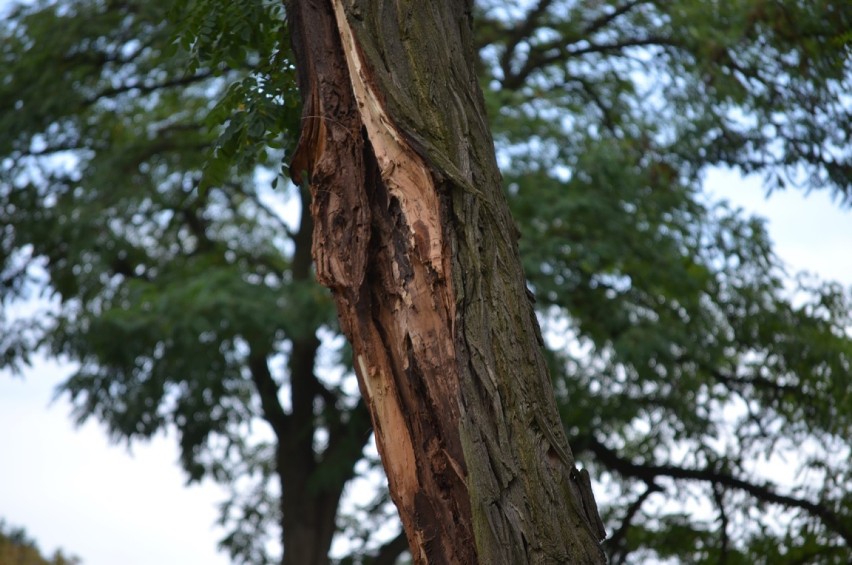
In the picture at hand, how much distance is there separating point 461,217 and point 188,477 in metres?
9.24

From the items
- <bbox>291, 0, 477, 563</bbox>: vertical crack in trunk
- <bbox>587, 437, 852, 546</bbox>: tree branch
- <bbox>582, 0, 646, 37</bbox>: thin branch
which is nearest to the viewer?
<bbox>291, 0, 477, 563</bbox>: vertical crack in trunk

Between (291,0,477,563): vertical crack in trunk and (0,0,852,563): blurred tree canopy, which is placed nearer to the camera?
(291,0,477,563): vertical crack in trunk

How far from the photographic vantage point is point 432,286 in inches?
121

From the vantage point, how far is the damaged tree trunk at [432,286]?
2.88 m

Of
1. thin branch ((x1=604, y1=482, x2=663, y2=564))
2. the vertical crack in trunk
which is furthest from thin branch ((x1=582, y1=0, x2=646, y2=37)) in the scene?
the vertical crack in trunk

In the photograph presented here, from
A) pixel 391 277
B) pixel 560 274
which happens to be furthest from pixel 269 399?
pixel 391 277

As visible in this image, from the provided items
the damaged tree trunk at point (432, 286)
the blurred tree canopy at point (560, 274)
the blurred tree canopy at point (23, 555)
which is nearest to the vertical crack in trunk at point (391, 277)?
the damaged tree trunk at point (432, 286)

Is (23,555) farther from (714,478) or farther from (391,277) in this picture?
(391,277)

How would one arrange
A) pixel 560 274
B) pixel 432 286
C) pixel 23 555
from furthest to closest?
1. pixel 23 555
2. pixel 560 274
3. pixel 432 286

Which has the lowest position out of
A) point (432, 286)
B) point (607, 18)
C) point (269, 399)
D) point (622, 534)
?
point (432, 286)

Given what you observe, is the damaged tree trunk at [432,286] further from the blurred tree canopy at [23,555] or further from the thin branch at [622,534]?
the blurred tree canopy at [23,555]

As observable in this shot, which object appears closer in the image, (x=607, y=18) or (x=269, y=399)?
(x=607, y=18)

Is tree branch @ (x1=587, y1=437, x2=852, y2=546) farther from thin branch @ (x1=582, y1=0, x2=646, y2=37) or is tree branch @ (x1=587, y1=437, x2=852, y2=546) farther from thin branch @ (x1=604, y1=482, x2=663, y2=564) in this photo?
thin branch @ (x1=582, y1=0, x2=646, y2=37)

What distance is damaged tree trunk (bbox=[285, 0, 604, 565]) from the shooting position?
288cm
